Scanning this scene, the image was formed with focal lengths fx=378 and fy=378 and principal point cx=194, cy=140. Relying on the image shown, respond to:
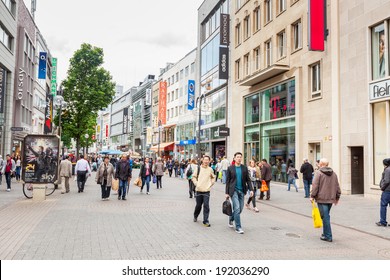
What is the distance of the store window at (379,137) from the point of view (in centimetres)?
1570

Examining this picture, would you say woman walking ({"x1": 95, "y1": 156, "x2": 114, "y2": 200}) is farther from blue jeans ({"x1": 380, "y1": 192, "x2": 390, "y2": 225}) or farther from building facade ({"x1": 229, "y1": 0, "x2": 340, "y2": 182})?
building facade ({"x1": 229, "y1": 0, "x2": 340, "y2": 182})

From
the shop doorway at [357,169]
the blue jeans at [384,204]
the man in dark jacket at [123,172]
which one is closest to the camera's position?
the blue jeans at [384,204]

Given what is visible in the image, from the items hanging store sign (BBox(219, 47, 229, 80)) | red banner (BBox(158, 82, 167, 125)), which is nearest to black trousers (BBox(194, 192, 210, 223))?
hanging store sign (BBox(219, 47, 229, 80))

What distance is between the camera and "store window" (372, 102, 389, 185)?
1570cm

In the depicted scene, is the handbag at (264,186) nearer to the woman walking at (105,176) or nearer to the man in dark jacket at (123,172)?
the man in dark jacket at (123,172)

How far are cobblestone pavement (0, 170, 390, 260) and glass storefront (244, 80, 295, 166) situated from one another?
32.6 feet

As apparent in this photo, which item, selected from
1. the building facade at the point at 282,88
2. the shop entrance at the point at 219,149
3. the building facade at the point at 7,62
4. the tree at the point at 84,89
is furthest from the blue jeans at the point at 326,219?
the tree at the point at 84,89

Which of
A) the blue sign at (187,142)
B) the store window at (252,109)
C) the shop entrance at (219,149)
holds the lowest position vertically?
the shop entrance at (219,149)

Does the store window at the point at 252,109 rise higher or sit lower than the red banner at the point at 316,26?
lower

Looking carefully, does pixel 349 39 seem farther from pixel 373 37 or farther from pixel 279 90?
pixel 279 90

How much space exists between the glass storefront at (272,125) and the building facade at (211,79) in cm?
594

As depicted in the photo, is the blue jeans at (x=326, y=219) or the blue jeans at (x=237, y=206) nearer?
the blue jeans at (x=326, y=219)

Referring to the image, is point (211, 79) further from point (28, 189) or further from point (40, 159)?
point (28, 189)

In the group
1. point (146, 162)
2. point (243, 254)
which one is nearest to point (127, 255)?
point (243, 254)
